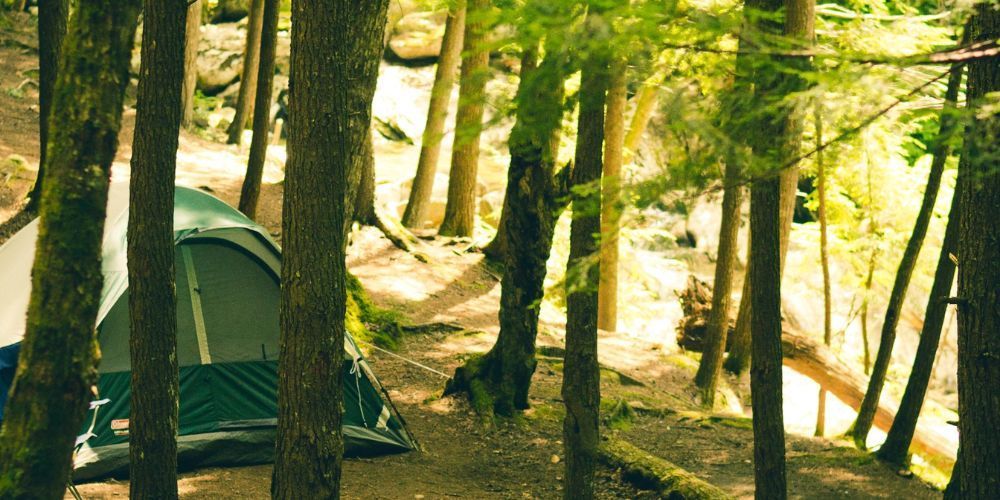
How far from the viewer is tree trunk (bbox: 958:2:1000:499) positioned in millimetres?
4613

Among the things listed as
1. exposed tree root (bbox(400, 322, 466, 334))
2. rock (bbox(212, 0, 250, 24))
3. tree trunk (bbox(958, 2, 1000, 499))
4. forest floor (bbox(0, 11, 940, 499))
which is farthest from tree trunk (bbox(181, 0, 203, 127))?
tree trunk (bbox(958, 2, 1000, 499))

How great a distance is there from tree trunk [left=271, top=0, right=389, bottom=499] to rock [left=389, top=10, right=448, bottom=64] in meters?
23.0

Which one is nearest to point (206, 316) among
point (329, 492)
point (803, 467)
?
point (329, 492)

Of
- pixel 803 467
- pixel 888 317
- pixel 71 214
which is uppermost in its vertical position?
pixel 71 214

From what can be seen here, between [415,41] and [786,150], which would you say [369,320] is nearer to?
[786,150]

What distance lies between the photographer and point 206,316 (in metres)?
7.46

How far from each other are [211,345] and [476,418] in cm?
267

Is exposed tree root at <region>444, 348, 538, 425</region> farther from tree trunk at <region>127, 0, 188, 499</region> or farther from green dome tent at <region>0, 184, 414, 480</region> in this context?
tree trunk at <region>127, 0, 188, 499</region>

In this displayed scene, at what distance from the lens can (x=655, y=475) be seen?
705 centimetres

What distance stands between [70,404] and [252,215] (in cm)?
959

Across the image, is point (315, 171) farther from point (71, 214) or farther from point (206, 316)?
point (206, 316)

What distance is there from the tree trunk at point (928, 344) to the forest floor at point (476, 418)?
10.2 inches

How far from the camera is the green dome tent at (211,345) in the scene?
22.1 feet

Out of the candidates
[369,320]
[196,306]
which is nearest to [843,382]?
[369,320]
